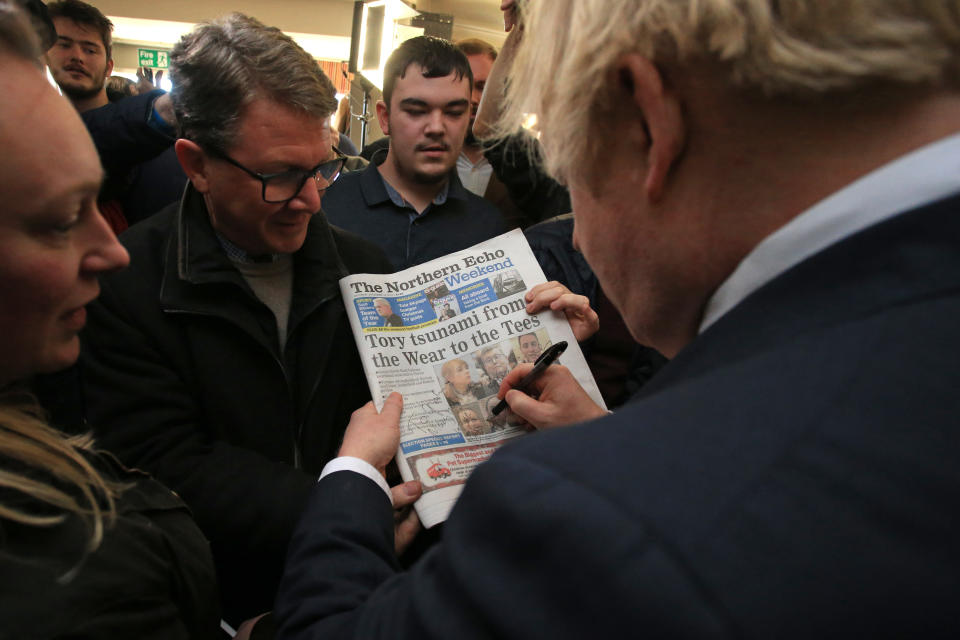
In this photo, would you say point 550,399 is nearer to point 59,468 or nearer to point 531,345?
point 531,345

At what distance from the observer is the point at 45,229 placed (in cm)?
76

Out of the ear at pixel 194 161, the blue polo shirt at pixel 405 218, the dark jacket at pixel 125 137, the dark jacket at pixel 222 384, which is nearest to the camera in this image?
the dark jacket at pixel 222 384

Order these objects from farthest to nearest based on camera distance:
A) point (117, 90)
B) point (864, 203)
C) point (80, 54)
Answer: point (117, 90), point (80, 54), point (864, 203)

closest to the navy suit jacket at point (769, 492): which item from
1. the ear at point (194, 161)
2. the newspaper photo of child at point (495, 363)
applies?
the newspaper photo of child at point (495, 363)

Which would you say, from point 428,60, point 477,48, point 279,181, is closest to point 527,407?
point 279,181

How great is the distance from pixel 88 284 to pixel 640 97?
29.8 inches

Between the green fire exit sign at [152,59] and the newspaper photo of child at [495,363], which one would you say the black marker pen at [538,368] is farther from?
the green fire exit sign at [152,59]

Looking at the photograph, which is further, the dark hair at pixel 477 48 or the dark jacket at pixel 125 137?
the dark hair at pixel 477 48

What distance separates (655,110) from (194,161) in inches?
46.7

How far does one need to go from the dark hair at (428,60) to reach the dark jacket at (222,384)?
5.37 ft

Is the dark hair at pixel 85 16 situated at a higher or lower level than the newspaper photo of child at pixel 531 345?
higher

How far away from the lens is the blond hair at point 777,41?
532 mm

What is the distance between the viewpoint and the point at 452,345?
4.56 ft

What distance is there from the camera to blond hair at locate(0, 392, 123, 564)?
66cm
